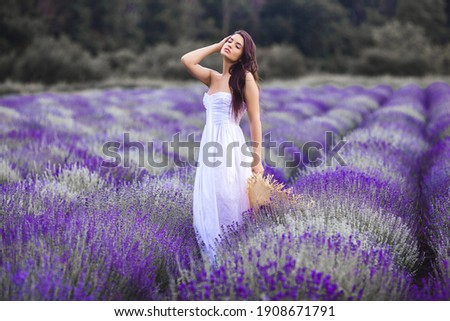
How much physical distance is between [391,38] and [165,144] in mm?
26805

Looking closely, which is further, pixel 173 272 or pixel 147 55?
pixel 147 55

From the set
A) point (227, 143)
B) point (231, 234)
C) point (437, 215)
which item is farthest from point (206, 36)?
point (231, 234)

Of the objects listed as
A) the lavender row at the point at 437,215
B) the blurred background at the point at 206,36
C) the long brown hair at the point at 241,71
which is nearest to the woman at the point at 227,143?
the long brown hair at the point at 241,71

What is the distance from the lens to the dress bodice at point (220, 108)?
8.64ft

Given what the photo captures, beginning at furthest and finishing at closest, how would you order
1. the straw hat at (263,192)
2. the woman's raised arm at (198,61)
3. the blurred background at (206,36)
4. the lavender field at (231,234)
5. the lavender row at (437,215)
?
1. the blurred background at (206,36)
2. the woman's raised arm at (198,61)
3. the straw hat at (263,192)
4. the lavender row at (437,215)
5. the lavender field at (231,234)

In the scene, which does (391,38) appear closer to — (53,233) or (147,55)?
(147,55)

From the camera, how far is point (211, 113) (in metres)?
2.70

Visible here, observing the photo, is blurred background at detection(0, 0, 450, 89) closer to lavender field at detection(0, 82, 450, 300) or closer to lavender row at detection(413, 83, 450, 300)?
lavender field at detection(0, 82, 450, 300)

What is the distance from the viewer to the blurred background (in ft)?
63.8

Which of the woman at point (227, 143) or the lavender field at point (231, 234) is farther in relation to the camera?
the woman at point (227, 143)

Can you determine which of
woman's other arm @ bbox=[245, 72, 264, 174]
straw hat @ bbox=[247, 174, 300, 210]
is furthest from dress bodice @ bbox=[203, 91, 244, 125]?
straw hat @ bbox=[247, 174, 300, 210]

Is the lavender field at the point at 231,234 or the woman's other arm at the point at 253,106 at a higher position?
the woman's other arm at the point at 253,106

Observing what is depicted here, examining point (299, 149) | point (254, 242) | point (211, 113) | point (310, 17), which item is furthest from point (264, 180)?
point (310, 17)

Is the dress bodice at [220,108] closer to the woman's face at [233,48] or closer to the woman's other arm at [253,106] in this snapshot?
the woman's other arm at [253,106]
